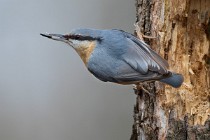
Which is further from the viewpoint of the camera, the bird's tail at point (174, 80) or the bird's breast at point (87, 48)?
the bird's breast at point (87, 48)

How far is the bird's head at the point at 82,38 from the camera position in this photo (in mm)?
2867

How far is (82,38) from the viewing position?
2.90 m

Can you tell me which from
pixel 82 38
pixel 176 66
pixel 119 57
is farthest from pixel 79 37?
pixel 176 66

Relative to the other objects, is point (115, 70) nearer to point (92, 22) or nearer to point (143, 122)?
point (143, 122)

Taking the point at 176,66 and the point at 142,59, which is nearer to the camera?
the point at 142,59

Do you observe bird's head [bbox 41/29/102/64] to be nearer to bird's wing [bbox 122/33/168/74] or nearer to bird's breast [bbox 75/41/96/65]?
bird's breast [bbox 75/41/96/65]

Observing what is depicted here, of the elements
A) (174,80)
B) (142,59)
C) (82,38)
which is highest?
(82,38)

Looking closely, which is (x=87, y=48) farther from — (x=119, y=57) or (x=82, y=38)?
(x=119, y=57)

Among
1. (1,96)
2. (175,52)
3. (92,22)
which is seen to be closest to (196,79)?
(175,52)

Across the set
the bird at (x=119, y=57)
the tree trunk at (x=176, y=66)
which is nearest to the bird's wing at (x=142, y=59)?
the bird at (x=119, y=57)

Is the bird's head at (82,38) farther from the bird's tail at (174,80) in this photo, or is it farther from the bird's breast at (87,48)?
the bird's tail at (174,80)

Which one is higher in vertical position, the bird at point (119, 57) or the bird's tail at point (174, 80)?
the bird at point (119, 57)

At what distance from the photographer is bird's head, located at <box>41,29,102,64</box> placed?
2867 millimetres

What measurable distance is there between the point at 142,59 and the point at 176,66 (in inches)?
8.4
